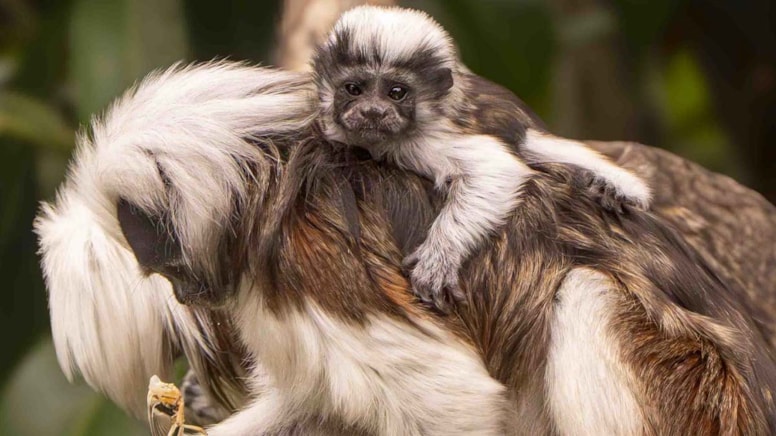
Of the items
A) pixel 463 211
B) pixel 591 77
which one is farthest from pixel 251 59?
pixel 463 211

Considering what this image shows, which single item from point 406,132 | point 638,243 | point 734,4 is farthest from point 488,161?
point 734,4

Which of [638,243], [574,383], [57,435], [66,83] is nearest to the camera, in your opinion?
[574,383]

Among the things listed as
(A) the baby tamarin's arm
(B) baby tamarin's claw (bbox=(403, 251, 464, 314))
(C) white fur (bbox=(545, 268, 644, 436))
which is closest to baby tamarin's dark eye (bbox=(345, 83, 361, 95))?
(A) the baby tamarin's arm

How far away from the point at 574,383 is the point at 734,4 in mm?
4809

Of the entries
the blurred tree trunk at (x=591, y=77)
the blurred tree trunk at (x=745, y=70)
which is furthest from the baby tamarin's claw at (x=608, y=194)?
the blurred tree trunk at (x=745, y=70)

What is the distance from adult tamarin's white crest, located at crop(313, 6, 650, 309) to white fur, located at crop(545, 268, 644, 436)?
25 cm

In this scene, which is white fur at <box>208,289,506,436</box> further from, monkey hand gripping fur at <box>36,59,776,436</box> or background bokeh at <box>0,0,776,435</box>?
background bokeh at <box>0,0,776,435</box>

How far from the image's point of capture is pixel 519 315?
9.48 feet

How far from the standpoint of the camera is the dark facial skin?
111 inches

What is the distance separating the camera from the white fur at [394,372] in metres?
2.76

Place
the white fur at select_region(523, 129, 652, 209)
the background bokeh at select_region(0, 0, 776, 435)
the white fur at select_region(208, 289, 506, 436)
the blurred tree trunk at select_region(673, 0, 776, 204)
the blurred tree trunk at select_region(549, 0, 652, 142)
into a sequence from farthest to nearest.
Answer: the blurred tree trunk at select_region(673, 0, 776, 204), the blurred tree trunk at select_region(549, 0, 652, 142), the background bokeh at select_region(0, 0, 776, 435), the white fur at select_region(523, 129, 652, 209), the white fur at select_region(208, 289, 506, 436)

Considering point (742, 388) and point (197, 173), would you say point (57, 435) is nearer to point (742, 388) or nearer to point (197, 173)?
point (197, 173)

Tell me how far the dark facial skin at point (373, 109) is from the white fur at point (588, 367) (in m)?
0.55

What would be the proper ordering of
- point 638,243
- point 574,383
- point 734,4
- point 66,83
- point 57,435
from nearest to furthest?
point 574,383, point 638,243, point 57,435, point 66,83, point 734,4
